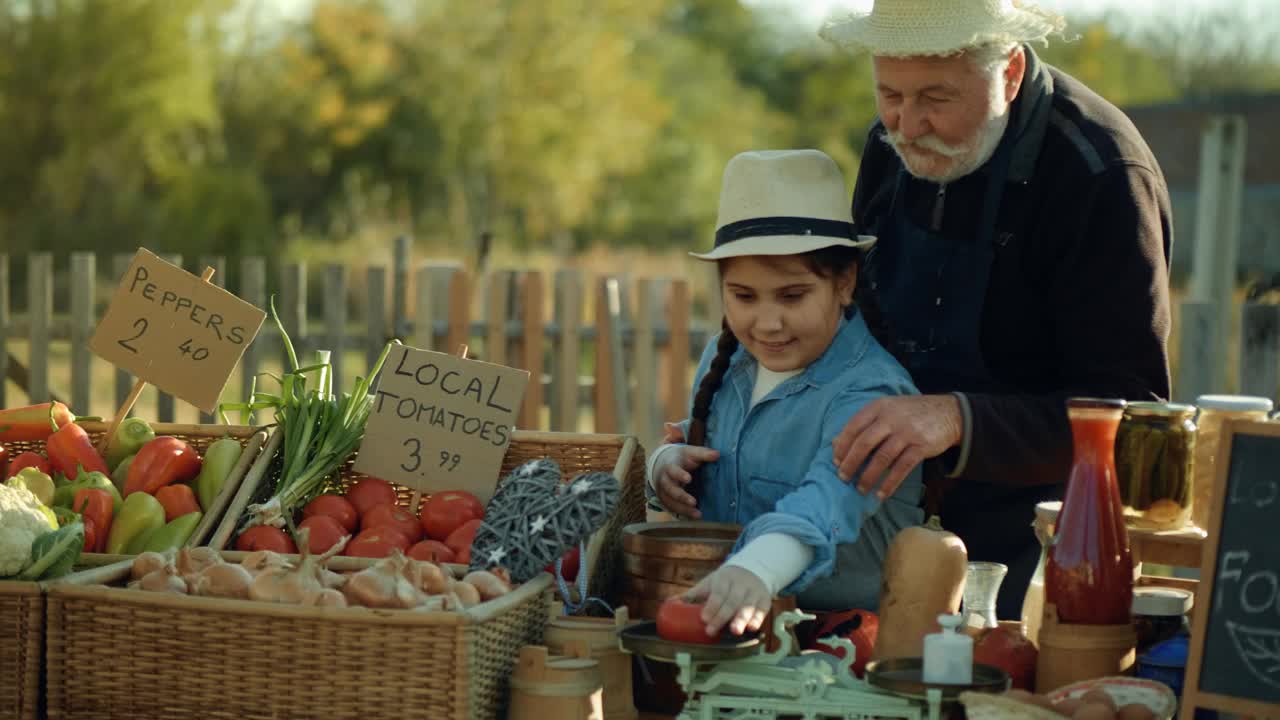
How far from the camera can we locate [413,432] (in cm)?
297

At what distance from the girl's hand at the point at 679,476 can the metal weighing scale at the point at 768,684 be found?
0.64m

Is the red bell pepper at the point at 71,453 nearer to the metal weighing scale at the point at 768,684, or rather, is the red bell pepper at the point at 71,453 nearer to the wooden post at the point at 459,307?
the metal weighing scale at the point at 768,684

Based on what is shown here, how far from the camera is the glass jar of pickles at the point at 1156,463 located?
2232mm

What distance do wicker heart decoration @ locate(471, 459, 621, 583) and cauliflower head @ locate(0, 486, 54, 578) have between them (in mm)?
739

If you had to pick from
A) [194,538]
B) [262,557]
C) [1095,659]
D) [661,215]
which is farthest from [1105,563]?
[661,215]

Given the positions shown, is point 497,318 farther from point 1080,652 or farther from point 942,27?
point 1080,652

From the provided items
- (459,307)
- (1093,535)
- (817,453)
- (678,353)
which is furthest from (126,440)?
(678,353)

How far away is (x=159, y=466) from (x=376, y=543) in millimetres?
575

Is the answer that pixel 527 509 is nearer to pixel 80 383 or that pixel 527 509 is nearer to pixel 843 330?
pixel 843 330

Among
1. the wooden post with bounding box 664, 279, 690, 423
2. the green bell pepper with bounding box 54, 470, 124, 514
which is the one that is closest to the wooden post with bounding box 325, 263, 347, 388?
the wooden post with bounding box 664, 279, 690, 423

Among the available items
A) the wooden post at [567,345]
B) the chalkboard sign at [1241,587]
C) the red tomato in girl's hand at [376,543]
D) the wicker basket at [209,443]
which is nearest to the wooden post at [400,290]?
the wooden post at [567,345]

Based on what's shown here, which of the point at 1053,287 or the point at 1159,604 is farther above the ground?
the point at 1053,287

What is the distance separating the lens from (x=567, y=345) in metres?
8.50

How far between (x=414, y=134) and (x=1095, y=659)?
24888mm
